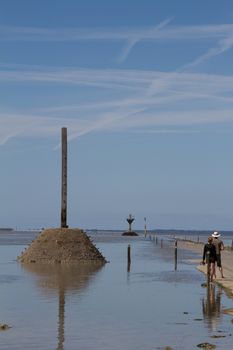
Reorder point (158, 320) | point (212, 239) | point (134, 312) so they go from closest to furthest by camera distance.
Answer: point (158, 320)
point (134, 312)
point (212, 239)

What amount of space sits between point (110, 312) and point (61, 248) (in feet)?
63.5

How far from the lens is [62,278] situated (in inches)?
1206

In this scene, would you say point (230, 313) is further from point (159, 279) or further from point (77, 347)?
point (159, 279)

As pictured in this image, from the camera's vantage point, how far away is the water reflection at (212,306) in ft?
59.0

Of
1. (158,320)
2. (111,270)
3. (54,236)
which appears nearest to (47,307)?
(158,320)

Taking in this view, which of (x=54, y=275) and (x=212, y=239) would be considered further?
(x=54, y=275)

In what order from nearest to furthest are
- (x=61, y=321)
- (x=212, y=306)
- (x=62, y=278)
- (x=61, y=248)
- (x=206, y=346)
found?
(x=206, y=346), (x=61, y=321), (x=212, y=306), (x=62, y=278), (x=61, y=248)

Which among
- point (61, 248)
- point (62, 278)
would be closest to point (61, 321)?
point (62, 278)

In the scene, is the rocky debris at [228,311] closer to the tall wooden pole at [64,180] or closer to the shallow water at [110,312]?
the shallow water at [110,312]

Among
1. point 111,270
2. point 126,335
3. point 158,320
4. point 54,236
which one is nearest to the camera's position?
point 126,335

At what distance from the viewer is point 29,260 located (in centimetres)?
3950

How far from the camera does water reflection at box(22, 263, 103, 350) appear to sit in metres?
21.6

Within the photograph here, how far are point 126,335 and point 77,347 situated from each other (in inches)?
74.1

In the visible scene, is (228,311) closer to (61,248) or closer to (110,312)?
(110,312)
